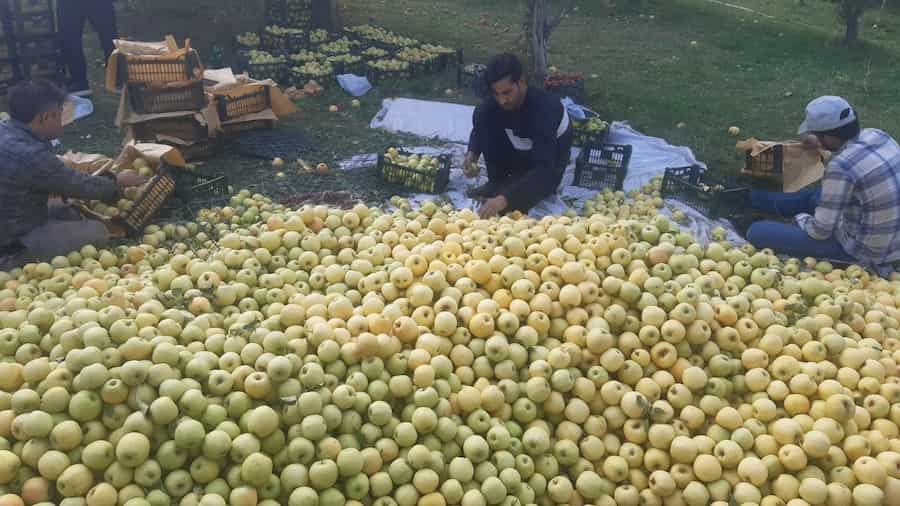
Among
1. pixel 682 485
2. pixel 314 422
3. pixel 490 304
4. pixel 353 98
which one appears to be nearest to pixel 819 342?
pixel 682 485

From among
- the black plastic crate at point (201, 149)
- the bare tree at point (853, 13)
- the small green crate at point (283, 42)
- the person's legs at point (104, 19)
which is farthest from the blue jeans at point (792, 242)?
the bare tree at point (853, 13)

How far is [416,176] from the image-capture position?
23.1ft

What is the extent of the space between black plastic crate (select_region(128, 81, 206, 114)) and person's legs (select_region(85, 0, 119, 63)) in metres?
3.68

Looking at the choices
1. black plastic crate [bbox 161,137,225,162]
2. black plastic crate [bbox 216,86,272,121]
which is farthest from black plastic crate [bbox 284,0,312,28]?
black plastic crate [bbox 161,137,225,162]

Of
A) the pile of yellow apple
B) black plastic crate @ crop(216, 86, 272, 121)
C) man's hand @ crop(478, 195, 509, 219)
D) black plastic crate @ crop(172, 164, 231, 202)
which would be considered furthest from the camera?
black plastic crate @ crop(216, 86, 272, 121)

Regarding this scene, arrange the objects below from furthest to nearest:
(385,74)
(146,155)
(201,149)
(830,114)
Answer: (385,74), (201,149), (146,155), (830,114)

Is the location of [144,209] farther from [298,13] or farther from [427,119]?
[298,13]

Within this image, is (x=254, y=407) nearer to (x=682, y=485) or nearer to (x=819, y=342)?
(x=682, y=485)

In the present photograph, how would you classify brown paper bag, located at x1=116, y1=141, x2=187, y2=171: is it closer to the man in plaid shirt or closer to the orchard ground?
the orchard ground

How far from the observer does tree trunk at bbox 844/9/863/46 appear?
1367 centimetres

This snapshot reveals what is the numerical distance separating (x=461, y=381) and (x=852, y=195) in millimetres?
3940

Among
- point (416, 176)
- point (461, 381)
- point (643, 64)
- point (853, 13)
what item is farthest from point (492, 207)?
point (853, 13)

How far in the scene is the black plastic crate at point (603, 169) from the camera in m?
7.19

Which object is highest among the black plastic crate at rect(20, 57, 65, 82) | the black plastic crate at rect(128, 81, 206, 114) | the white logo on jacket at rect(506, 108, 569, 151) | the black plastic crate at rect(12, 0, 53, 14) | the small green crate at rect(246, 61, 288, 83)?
the black plastic crate at rect(12, 0, 53, 14)
